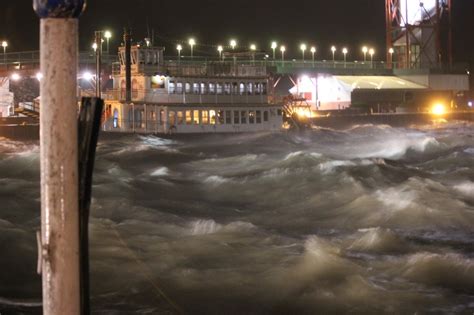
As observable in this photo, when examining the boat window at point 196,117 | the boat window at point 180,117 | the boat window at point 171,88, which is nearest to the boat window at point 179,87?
the boat window at point 171,88

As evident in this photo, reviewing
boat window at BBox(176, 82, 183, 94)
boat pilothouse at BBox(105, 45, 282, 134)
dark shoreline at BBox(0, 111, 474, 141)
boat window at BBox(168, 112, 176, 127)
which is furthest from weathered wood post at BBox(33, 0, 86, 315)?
dark shoreline at BBox(0, 111, 474, 141)

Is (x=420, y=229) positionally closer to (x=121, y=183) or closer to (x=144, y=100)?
(x=121, y=183)

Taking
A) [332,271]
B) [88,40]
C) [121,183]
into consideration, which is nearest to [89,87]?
[88,40]

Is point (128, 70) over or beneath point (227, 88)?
over

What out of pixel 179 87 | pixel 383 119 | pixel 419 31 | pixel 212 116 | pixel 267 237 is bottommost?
pixel 267 237

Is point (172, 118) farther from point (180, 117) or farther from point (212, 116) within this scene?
point (212, 116)

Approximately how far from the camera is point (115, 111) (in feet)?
167

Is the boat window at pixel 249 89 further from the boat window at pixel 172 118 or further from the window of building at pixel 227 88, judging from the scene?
the boat window at pixel 172 118

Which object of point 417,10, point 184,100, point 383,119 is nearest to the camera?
point 184,100

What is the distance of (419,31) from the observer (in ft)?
323

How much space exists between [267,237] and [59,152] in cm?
1341

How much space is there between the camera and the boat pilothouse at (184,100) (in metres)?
48.9

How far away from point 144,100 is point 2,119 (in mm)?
10315

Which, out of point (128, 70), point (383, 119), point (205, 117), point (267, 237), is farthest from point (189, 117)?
point (267, 237)
